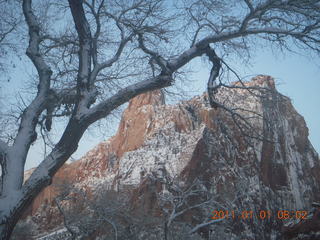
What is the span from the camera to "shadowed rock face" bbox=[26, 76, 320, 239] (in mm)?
20000

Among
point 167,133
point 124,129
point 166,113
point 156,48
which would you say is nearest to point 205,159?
point 167,133

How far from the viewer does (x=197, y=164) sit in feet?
71.4

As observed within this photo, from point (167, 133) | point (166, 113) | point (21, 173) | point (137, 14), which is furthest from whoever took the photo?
point (166, 113)

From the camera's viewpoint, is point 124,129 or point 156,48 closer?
point 156,48

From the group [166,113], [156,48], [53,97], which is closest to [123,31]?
[156,48]

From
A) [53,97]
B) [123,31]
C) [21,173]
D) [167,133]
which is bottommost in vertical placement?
[21,173]

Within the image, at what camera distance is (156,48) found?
4.76 meters

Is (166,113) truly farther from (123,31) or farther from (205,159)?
(123,31)

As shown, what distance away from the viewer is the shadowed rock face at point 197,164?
2000cm

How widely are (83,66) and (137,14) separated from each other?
5.43ft

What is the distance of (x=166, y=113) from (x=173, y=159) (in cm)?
622

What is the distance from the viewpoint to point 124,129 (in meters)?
27.9

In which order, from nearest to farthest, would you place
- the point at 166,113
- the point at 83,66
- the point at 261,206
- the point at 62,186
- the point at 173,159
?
the point at 83,66 → the point at 62,186 → the point at 261,206 → the point at 173,159 → the point at 166,113

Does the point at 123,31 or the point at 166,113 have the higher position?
the point at 166,113
